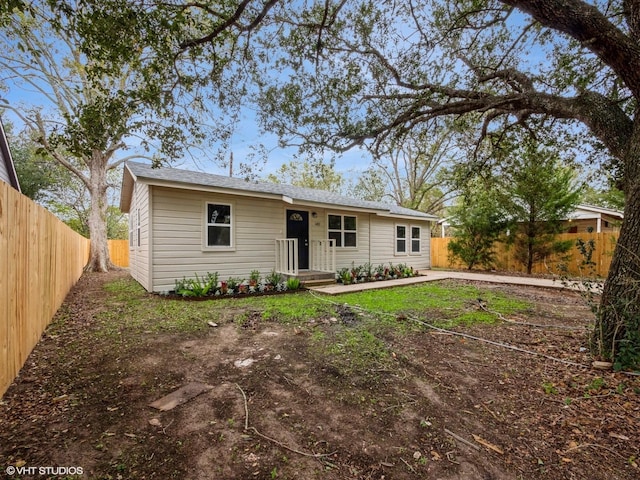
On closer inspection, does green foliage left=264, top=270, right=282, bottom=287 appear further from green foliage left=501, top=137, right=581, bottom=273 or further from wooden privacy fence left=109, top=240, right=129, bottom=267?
wooden privacy fence left=109, top=240, right=129, bottom=267

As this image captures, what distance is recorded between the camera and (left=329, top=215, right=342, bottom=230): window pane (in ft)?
34.8

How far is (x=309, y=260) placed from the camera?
1001 cm

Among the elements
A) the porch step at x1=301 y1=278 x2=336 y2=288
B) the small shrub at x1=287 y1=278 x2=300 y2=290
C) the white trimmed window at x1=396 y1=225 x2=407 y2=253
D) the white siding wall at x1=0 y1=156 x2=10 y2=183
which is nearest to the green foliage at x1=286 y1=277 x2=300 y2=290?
the small shrub at x1=287 y1=278 x2=300 y2=290

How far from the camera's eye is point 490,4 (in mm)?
4988

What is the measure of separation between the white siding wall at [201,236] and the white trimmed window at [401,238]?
6.40 metres

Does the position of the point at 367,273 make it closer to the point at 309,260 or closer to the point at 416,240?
the point at 309,260

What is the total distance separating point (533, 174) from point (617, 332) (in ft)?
28.7

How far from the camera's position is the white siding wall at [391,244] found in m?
12.3

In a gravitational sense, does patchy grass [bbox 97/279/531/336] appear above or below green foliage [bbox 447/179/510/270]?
below

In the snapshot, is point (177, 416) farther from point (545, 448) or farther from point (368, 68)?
point (368, 68)

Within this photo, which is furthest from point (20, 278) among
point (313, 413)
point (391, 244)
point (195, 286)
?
point (391, 244)

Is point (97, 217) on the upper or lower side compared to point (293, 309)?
upper

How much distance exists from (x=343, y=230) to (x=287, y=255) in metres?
2.99

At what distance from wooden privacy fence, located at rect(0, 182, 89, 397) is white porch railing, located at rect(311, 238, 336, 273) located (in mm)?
6869
